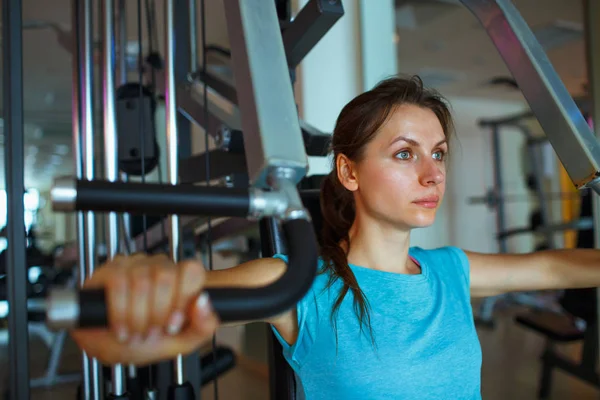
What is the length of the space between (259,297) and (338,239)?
2.55ft

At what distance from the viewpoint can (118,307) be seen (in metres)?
0.35

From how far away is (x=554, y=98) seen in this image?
0.80m

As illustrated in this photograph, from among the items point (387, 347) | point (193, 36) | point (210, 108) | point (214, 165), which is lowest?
point (387, 347)

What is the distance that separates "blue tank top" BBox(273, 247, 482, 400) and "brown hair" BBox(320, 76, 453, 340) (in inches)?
0.7

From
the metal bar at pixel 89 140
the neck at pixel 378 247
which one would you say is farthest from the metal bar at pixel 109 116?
the neck at pixel 378 247

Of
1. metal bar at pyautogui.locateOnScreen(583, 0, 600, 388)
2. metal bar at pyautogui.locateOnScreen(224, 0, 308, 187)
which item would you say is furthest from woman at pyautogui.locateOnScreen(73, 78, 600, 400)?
metal bar at pyautogui.locateOnScreen(583, 0, 600, 388)

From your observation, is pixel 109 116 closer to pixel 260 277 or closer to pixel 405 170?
pixel 260 277

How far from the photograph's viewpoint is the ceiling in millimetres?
3457

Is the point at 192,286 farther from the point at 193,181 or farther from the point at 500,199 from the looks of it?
the point at 500,199

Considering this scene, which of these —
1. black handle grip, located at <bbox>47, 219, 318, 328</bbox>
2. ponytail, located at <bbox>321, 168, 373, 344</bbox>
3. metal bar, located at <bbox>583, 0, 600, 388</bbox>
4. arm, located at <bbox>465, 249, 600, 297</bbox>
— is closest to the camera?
black handle grip, located at <bbox>47, 219, 318, 328</bbox>

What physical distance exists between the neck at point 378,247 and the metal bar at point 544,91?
1.14ft

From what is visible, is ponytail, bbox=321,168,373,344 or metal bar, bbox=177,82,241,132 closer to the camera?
ponytail, bbox=321,168,373,344

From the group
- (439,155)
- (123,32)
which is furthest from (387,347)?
(123,32)

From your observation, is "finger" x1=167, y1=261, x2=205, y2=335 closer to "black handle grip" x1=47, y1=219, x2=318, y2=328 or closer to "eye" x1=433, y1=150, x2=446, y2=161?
"black handle grip" x1=47, y1=219, x2=318, y2=328
